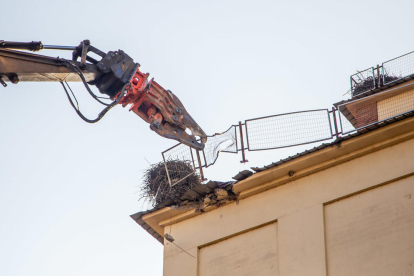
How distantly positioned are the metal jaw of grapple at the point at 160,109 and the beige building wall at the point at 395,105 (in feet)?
13.3

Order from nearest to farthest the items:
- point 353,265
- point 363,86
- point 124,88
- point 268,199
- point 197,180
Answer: point 353,265 → point 124,88 → point 268,199 → point 197,180 → point 363,86

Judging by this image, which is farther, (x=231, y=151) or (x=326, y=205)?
(x=231, y=151)

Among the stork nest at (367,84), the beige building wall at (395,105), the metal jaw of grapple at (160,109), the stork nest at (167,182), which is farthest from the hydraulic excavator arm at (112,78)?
the stork nest at (367,84)

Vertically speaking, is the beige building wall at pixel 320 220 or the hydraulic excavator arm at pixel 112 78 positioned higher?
the hydraulic excavator arm at pixel 112 78

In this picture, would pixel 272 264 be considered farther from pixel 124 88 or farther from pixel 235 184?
pixel 124 88

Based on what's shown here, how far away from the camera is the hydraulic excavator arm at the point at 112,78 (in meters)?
11.8

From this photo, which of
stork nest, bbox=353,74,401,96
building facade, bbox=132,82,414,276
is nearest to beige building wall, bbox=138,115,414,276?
building facade, bbox=132,82,414,276

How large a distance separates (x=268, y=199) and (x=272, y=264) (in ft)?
4.44

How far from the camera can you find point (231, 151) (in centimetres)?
1422

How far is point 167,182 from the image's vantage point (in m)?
15.9

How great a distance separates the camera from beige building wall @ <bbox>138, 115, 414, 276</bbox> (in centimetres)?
1216

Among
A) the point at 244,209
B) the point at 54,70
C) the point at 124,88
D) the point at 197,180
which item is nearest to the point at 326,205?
the point at 244,209

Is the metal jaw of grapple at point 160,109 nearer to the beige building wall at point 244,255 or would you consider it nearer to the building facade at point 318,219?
the building facade at point 318,219

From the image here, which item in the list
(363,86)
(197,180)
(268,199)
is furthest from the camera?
(363,86)
